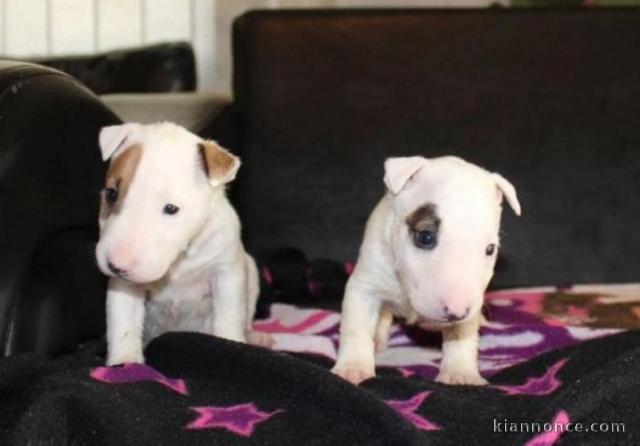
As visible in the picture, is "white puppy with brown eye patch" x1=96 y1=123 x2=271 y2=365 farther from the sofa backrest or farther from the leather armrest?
the sofa backrest

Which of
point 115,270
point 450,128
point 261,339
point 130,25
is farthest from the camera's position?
point 130,25

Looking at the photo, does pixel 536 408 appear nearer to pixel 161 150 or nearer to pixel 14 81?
pixel 161 150

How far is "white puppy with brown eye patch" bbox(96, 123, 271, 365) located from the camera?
1.53 metres

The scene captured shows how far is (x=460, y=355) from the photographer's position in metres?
1.68

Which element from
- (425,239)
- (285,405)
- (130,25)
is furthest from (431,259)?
(130,25)

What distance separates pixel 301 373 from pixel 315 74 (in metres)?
1.22

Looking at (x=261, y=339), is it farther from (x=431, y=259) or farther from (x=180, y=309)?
(x=431, y=259)

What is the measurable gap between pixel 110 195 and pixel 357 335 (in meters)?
0.44

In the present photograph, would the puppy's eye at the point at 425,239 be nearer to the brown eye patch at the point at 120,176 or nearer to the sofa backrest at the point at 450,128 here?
the brown eye patch at the point at 120,176

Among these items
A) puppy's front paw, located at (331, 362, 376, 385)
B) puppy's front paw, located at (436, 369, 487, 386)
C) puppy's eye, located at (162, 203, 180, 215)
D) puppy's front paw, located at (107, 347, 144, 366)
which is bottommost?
puppy's front paw, located at (436, 369, 487, 386)

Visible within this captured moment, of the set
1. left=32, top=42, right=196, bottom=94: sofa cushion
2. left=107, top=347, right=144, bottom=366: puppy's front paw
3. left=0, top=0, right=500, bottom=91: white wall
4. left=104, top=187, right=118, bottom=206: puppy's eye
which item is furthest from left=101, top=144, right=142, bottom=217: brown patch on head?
left=0, top=0, right=500, bottom=91: white wall

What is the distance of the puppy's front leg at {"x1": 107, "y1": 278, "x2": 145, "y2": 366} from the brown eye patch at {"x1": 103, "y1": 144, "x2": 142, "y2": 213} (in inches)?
6.4

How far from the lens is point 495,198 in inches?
62.5

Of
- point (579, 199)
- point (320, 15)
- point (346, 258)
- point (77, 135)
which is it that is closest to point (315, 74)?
point (320, 15)
